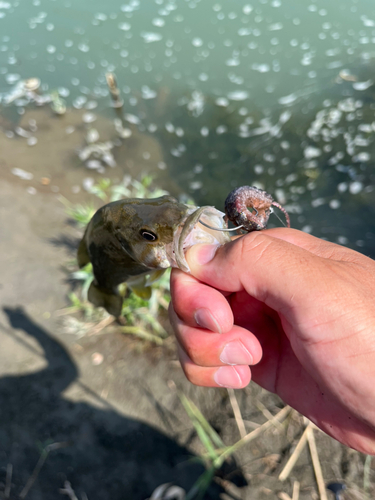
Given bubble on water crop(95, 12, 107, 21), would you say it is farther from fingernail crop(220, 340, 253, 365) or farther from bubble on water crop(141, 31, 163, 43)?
fingernail crop(220, 340, 253, 365)

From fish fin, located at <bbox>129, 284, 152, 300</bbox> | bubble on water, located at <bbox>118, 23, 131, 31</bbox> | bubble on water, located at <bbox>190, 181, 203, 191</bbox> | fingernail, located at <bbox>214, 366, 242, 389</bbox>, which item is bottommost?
bubble on water, located at <bbox>190, 181, 203, 191</bbox>

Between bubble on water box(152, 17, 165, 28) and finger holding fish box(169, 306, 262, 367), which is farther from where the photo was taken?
bubble on water box(152, 17, 165, 28)

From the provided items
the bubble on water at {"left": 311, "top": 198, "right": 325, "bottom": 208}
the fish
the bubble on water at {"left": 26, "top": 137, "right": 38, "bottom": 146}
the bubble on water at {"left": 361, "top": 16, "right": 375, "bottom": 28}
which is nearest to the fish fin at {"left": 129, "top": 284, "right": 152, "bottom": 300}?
the fish

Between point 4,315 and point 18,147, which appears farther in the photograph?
point 18,147

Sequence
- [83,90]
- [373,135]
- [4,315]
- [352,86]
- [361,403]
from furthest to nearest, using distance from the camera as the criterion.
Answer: [83,90] < [352,86] < [373,135] < [4,315] < [361,403]

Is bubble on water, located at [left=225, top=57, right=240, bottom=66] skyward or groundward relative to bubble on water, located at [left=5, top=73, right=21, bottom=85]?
skyward

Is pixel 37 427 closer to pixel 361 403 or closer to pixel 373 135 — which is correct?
pixel 361 403

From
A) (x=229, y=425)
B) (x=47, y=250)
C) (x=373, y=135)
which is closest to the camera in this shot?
(x=229, y=425)

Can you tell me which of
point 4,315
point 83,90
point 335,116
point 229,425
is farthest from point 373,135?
point 4,315
